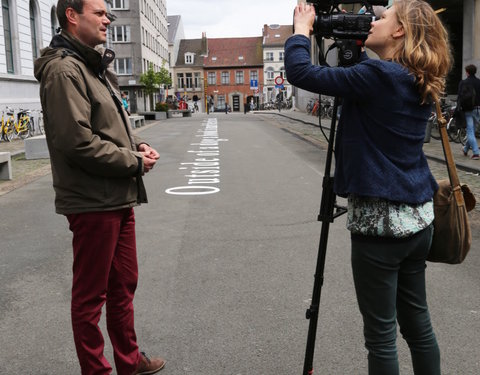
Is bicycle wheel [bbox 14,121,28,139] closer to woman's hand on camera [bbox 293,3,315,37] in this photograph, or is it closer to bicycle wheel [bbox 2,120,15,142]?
bicycle wheel [bbox 2,120,15,142]

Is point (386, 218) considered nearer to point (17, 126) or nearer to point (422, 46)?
point (422, 46)

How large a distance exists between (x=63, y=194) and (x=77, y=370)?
1.06 m

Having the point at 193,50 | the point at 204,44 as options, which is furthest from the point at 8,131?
the point at 193,50

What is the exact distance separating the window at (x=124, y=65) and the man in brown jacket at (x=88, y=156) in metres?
58.7

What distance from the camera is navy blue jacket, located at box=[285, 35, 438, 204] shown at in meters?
2.19

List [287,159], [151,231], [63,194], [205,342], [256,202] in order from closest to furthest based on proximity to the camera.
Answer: [63,194] < [205,342] < [151,231] < [256,202] < [287,159]

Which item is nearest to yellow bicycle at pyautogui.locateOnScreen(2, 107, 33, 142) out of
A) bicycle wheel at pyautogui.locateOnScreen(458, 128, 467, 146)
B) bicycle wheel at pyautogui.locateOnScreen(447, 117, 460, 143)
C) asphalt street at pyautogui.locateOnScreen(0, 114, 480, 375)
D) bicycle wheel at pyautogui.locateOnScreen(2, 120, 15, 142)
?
bicycle wheel at pyautogui.locateOnScreen(2, 120, 15, 142)

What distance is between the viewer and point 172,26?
98.9 meters

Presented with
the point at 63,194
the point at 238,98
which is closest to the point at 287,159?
the point at 63,194

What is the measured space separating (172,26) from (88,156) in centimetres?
10012

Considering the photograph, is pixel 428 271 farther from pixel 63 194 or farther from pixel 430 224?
pixel 63 194

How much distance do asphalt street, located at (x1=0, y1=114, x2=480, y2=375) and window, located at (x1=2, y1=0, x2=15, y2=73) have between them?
17.1m

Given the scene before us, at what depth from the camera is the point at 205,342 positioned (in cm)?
362

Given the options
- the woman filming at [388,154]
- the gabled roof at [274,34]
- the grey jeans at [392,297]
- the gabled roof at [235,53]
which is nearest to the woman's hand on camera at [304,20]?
the woman filming at [388,154]
